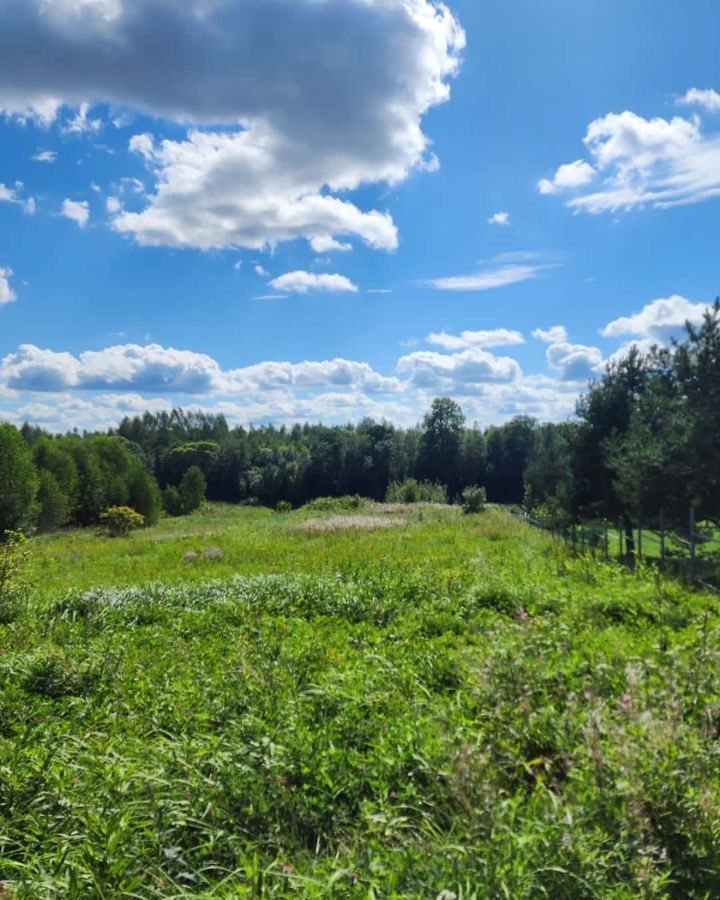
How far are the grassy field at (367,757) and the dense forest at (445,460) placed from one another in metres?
6.47

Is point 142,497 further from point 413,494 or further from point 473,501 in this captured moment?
point 473,501

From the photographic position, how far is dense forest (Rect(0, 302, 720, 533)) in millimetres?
11867

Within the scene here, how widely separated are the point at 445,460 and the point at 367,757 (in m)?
60.2

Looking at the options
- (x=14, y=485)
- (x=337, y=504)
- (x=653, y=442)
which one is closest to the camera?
(x=653, y=442)

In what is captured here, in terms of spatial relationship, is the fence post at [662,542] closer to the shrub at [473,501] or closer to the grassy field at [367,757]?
the grassy field at [367,757]

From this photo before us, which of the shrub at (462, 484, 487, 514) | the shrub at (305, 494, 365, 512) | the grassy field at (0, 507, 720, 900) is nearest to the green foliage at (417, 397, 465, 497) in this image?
the shrub at (305, 494, 365, 512)

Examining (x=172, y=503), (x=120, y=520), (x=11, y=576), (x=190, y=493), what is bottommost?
(x=172, y=503)

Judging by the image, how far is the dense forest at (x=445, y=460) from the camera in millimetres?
11867

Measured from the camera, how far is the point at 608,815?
256 centimetres

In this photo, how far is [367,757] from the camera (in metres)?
3.37

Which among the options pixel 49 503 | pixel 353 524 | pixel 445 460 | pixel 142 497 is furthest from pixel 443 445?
pixel 353 524

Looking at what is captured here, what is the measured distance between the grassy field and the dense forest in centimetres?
647

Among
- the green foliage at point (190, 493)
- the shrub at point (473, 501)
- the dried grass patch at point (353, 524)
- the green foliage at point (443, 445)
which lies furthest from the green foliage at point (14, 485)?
the green foliage at point (443, 445)

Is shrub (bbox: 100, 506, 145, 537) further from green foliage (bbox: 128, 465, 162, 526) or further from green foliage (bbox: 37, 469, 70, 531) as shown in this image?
green foliage (bbox: 128, 465, 162, 526)
